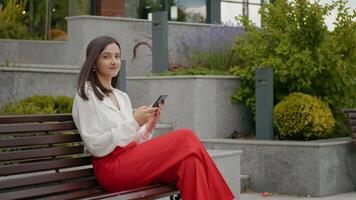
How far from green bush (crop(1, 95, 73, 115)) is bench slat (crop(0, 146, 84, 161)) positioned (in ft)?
9.04

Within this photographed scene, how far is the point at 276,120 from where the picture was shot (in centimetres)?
1130

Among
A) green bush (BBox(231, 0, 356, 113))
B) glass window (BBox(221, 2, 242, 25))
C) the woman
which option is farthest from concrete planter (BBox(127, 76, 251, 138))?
glass window (BBox(221, 2, 242, 25))

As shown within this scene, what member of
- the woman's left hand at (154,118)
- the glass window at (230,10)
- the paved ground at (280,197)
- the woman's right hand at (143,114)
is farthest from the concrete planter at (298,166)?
the glass window at (230,10)

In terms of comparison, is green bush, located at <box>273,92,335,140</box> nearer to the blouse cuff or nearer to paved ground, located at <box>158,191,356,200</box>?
paved ground, located at <box>158,191,356,200</box>

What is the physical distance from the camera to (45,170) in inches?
251

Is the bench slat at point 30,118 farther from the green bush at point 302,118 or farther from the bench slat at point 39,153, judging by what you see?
the green bush at point 302,118

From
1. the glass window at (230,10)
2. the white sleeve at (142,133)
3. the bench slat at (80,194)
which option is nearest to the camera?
the bench slat at (80,194)

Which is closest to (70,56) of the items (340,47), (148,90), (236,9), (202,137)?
(148,90)

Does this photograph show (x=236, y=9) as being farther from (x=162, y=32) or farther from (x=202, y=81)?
(x=202, y=81)

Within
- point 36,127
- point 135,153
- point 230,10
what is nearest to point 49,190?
point 36,127

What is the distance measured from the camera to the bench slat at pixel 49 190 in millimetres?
5906

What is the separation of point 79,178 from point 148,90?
19.0ft

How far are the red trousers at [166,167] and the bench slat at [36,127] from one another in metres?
0.41

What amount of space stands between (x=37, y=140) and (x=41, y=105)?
3.56 meters
